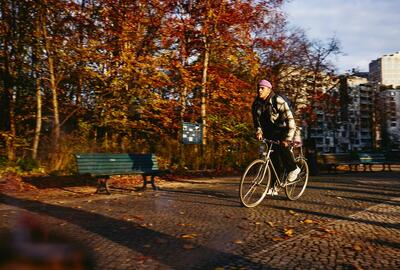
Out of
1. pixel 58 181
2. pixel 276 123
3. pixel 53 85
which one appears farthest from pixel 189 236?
pixel 53 85

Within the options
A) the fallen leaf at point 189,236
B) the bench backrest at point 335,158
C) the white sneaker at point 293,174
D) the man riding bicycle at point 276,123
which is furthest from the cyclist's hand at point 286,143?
the bench backrest at point 335,158

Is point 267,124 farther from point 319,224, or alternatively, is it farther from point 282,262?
point 282,262

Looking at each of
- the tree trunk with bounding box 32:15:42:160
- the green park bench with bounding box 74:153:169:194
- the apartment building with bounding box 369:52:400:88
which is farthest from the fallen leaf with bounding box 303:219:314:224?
the apartment building with bounding box 369:52:400:88

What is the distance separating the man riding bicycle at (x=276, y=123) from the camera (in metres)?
7.73

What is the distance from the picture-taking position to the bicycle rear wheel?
8523mm

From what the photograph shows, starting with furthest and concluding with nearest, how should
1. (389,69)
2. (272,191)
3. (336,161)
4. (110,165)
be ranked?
1. (389,69)
2. (336,161)
3. (110,165)
4. (272,191)

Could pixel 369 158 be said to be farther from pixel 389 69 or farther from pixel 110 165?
pixel 389 69

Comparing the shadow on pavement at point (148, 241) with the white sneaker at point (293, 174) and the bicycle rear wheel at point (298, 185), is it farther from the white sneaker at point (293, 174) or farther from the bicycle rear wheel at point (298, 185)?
the bicycle rear wheel at point (298, 185)

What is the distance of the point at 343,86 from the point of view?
32.7 metres

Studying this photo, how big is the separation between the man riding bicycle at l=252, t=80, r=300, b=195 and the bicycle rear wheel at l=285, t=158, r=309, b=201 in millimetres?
414

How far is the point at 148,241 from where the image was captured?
521cm

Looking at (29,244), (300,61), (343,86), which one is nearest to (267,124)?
(29,244)

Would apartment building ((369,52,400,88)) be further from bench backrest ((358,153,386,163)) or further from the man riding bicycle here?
the man riding bicycle

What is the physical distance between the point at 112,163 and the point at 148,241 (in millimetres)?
5023
